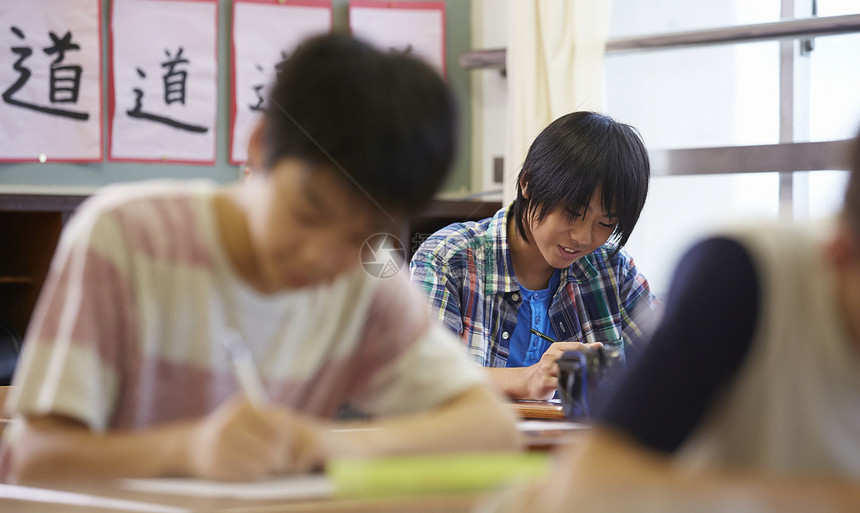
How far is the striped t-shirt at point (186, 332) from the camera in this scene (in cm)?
51

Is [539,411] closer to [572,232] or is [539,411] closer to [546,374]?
[546,374]

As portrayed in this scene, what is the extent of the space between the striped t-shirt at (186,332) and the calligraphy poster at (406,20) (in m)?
1.58

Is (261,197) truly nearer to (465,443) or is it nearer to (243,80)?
(465,443)

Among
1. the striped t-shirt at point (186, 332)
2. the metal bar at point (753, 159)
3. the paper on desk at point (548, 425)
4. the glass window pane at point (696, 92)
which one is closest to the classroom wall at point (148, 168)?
the glass window pane at point (696, 92)

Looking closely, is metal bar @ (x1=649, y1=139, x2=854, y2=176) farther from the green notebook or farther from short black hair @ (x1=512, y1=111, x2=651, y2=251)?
the green notebook

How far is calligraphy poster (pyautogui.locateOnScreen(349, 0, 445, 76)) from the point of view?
2.13 metres

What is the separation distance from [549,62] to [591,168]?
0.88 metres

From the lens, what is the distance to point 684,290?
0.40 meters

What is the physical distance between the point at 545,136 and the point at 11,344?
1.22m

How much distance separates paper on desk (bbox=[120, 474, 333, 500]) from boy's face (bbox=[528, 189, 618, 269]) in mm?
717

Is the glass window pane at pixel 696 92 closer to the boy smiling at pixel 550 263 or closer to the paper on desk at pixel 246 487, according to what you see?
the boy smiling at pixel 550 263

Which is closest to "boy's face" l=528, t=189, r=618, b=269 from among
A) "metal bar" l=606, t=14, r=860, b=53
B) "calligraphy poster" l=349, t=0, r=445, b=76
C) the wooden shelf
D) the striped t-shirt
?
the striped t-shirt

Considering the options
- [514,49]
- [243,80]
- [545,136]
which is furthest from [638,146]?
[243,80]

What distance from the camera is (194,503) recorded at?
17.2 inches
